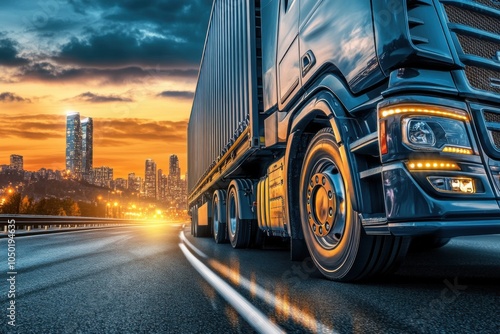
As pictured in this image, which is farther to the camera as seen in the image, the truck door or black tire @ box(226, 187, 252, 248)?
black tire @ box(226, 187, 252, 248)

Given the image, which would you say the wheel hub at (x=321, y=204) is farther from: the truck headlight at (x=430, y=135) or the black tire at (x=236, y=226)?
the black tire at (x=236, y=226)

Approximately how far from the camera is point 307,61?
15.4 ft

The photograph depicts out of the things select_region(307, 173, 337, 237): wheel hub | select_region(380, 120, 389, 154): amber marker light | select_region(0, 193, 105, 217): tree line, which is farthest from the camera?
select_region(0, 193, 105, 217): tree line

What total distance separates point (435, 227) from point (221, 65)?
8.05 m

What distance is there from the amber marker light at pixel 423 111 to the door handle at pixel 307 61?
4.43 feet

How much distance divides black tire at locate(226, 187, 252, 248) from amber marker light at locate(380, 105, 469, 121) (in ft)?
17.7

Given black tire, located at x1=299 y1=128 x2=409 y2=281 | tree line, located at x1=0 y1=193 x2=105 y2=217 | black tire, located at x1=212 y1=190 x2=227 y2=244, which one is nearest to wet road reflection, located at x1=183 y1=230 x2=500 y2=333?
black tire, located at x1=299 y1=128 x2=409 y2=281

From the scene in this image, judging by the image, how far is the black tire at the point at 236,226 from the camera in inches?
336

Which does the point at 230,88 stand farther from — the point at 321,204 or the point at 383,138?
the point at 383,138

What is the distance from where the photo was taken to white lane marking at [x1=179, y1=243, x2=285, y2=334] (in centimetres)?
257

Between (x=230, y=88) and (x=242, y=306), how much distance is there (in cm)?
660

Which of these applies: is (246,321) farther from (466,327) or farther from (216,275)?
(216,275)

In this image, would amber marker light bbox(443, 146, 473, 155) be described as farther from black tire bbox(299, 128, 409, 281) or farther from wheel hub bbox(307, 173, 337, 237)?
wheel hub bbox(307, 173, 337, 237)

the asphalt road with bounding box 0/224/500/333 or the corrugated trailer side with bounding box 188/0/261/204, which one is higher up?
the corrugated trailer side with bounding box 188/0/261/204
